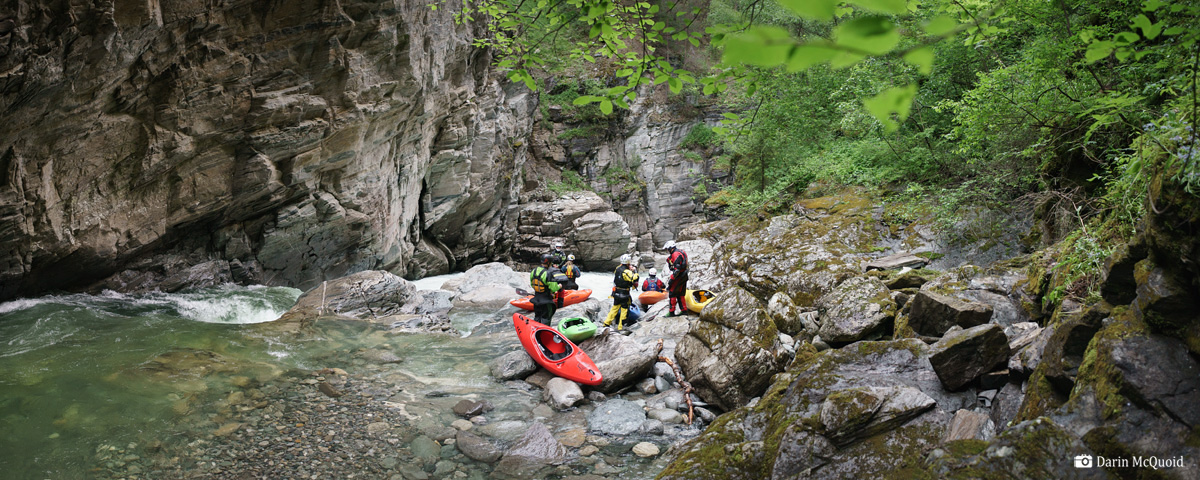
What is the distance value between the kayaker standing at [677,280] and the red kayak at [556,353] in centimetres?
286

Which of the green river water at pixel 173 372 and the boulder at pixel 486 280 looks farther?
the boulder at pixel 486 280

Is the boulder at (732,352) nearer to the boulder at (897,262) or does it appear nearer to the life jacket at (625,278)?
the life jacket at (625,278)

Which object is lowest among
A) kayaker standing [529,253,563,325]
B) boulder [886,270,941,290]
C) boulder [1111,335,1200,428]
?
kayaker standing [529,253,563,325]

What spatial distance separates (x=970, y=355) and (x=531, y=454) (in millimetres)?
3869

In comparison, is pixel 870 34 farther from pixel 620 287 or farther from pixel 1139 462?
pixel 620 287

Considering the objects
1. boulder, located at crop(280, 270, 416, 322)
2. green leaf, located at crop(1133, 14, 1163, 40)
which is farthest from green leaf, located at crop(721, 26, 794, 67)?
boulder, located at crop(280, 270, 416, 322)

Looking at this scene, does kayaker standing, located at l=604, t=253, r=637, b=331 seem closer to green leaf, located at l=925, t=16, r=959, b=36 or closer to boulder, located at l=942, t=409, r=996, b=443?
boulder, located at l=942, t=409, r=996, b=443

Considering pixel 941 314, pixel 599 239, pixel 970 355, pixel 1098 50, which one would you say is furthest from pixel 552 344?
pixel 599 239

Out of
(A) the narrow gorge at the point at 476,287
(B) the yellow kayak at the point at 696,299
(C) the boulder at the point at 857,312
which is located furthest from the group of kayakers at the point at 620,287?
(C) the boulder at the point at 857,312

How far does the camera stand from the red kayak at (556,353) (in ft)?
22.0

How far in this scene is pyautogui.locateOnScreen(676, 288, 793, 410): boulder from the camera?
5844mm

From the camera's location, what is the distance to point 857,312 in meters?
6.01

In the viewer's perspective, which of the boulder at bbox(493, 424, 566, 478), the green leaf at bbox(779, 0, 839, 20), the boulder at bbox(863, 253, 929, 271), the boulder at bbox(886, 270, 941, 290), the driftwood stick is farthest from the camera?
the boulder at bbox(863, 253, 929, 271)

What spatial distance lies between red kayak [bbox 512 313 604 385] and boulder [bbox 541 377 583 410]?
123 millimetres
